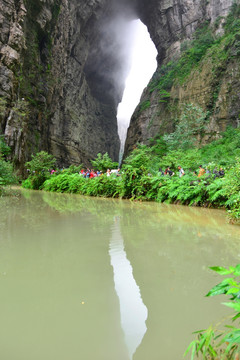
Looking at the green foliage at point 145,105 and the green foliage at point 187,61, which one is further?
the green foliage at point 145,105

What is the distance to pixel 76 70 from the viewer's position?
113 ft

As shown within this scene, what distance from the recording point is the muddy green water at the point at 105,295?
3.55 ft

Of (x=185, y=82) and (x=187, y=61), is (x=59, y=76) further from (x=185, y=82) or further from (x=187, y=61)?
(x=187, y=61)

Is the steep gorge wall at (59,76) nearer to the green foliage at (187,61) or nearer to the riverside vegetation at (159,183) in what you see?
the riverside vegetation at (159,183)

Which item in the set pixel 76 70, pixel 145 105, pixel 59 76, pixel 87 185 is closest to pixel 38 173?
pixel 87 185

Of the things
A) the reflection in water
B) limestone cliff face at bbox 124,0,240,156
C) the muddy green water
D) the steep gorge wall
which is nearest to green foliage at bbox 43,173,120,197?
the muddy green water

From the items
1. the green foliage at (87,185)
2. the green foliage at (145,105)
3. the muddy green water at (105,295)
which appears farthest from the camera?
the green foliage at (145,105)

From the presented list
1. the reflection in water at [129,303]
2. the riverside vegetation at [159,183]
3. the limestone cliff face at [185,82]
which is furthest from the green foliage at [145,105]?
the reflection in water at [129,303]

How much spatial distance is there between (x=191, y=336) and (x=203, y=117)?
22.5 metres

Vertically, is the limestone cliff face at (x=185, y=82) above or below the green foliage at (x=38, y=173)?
above

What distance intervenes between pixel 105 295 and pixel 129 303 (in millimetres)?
158

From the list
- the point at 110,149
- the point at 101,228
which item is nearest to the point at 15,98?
the point at 101,228

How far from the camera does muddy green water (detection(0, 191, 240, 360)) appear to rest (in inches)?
42.6

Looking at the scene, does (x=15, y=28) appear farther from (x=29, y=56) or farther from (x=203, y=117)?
(x=203, y=117)
